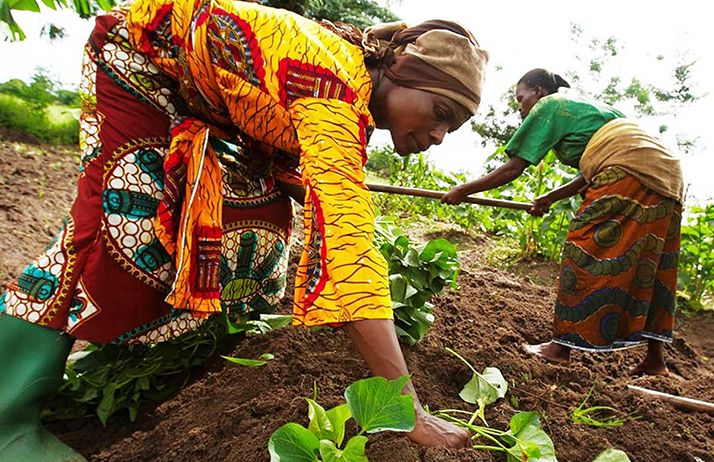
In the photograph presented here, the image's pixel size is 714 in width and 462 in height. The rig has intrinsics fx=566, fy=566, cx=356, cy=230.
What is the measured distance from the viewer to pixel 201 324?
1.81 meters

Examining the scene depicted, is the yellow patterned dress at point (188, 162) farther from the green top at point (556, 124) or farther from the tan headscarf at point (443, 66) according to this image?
the green top at point (556, 124)

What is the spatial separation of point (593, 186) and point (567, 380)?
96 centimetres

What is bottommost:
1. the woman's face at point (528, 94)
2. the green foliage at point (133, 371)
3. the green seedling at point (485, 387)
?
the green foliage at point (133, 371)

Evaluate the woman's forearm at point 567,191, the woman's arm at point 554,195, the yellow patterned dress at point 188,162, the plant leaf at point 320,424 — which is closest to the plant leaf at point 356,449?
the plant leaf at point 320,424

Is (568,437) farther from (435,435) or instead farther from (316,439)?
(316,439)

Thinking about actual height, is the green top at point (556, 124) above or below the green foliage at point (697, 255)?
above

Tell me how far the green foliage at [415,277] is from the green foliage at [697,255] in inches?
96.9

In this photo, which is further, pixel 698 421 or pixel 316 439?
pixel 698 421

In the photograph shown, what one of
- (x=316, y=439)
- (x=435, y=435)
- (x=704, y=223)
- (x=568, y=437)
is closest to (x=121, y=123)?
(x=316, y=439)

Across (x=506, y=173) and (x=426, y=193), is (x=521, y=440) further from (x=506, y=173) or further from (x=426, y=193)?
(x=506, y=173)

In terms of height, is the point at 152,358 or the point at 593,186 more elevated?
the point at 593,186

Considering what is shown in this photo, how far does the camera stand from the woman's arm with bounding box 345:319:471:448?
1121 millimetres

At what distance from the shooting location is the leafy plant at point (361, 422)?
3.25ft

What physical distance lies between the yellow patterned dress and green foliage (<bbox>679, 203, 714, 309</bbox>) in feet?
10.0
